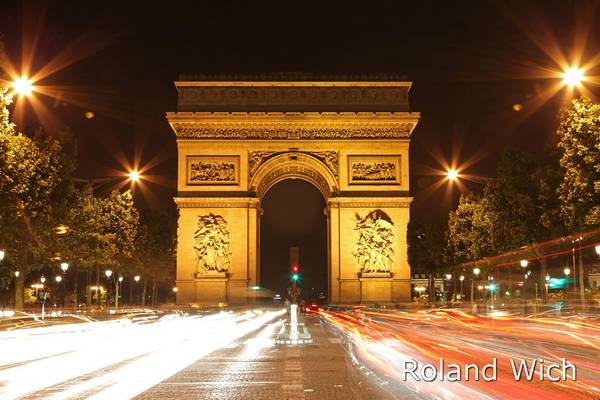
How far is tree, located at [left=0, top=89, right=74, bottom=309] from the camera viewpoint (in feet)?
111

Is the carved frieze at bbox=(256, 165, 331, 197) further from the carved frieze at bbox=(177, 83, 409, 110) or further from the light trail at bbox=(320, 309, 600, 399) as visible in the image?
the light trail at bbox=(320, 309, 600, 399)

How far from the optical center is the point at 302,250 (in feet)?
283

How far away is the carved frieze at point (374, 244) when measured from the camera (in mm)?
54562

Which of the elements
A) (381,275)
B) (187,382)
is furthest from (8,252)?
(187,382)

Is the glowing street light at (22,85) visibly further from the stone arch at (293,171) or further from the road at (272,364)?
the stone arch at (293,171)

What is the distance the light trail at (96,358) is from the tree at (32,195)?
10.0 meters

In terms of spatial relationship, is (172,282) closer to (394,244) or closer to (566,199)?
(394,244)

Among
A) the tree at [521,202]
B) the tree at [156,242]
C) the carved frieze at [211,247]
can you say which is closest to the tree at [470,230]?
the tree at [521,202]

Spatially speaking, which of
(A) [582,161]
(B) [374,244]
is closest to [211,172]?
(B) [374,244]

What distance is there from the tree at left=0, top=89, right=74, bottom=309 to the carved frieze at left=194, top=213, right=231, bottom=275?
48.6ft

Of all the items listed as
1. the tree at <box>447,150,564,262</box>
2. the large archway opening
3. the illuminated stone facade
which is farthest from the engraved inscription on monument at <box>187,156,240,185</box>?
the tree at <box>447,150,564,262</box>

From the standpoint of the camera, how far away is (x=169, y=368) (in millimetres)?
14094

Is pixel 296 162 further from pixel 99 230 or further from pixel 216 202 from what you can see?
pixel 99 230

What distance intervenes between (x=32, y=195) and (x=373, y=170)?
26664 millimetres
